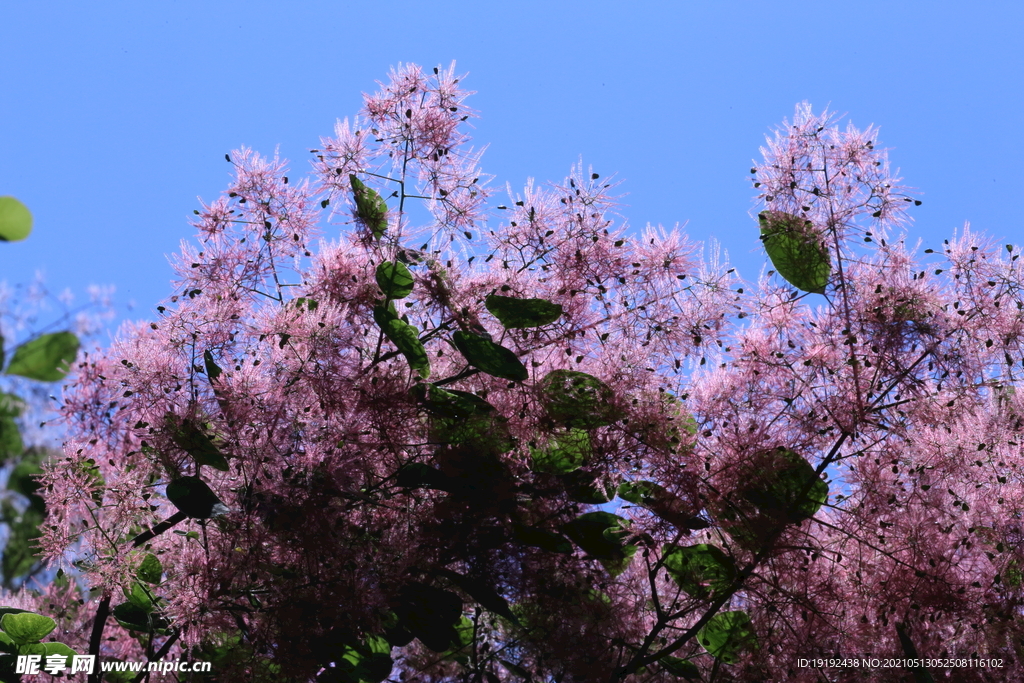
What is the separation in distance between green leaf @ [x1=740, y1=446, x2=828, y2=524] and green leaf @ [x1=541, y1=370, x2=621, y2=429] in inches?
15.5

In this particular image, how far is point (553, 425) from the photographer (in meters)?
2.17

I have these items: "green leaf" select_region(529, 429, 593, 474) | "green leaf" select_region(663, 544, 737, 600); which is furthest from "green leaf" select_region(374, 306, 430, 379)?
"green leaf" select_region(663, 544, 737, 600)

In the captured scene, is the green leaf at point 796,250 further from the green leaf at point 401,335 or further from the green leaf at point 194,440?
the green leaf at point 194,440

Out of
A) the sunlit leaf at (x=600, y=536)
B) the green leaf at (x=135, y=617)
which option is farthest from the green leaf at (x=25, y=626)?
the sunlit leaf at (x=600, y=536)

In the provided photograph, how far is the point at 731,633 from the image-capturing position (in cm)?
Answer: 225

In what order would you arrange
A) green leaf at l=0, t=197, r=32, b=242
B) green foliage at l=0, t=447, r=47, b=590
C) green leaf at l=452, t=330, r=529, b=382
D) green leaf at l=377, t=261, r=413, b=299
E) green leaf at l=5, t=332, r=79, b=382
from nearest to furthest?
green leaf at l=0, t=197, r=32, b=242
green leaf at l=5, t=332, r=79, b=382
green leaf at l=452, t=330, r=529, b=382
green leaf at l=377, t=261, r=413, b=299
green foliage at l=0, t=447, r=47, b=590

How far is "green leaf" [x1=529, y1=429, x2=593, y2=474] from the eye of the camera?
2229mm

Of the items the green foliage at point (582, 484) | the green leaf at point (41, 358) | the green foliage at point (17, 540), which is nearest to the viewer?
the green leaf at point (41, 358)

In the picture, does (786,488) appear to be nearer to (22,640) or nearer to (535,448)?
(535,448)

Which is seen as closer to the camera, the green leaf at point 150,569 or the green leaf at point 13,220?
the green leaf at point 13,220

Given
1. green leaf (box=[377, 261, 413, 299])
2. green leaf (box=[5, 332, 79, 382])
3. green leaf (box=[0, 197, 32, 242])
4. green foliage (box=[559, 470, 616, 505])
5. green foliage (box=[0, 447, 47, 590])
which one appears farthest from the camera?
green foliage (box=[0, 447, 47, 590])

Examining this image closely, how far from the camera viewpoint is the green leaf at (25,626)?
7.09ft

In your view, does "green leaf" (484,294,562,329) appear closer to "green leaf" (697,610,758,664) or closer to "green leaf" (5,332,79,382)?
"green leaf" (697,610,758,664)

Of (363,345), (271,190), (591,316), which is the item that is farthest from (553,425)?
(271,190)
